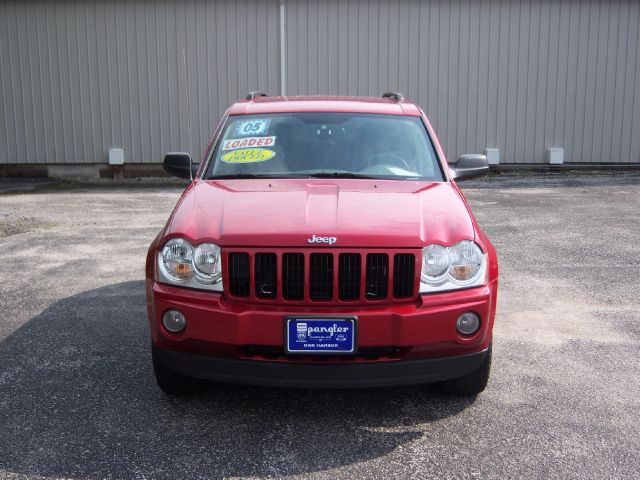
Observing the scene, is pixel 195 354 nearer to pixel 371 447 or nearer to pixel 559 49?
pixel 371 447

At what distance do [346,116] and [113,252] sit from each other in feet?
12.3

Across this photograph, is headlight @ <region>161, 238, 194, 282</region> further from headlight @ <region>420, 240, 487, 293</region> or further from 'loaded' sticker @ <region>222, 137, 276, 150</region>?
'loaded' sticker @ <region>222, 137, 276, 150</region>

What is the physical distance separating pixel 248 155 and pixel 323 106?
797 millimetres

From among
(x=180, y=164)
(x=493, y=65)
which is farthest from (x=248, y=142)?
(x=493, y=65)

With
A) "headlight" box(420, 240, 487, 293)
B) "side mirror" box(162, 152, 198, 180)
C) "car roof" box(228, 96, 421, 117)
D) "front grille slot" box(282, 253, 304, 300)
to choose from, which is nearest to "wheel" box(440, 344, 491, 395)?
"headlight" box(420, 240, 487, 293)

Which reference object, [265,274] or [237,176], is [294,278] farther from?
[237,176]

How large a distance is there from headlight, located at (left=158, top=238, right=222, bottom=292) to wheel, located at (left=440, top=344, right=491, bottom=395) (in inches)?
53.9

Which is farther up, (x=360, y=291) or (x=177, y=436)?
(x=360, y=291)

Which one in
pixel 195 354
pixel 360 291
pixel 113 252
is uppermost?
pixel 360 291

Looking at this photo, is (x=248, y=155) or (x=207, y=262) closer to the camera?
(x=207, y=262)

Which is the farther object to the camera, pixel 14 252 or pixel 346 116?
pixel 14 252

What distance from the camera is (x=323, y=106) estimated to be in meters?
5.13

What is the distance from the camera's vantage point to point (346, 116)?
4.98m

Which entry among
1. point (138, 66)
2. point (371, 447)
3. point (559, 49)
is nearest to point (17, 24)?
point (138, 66)
